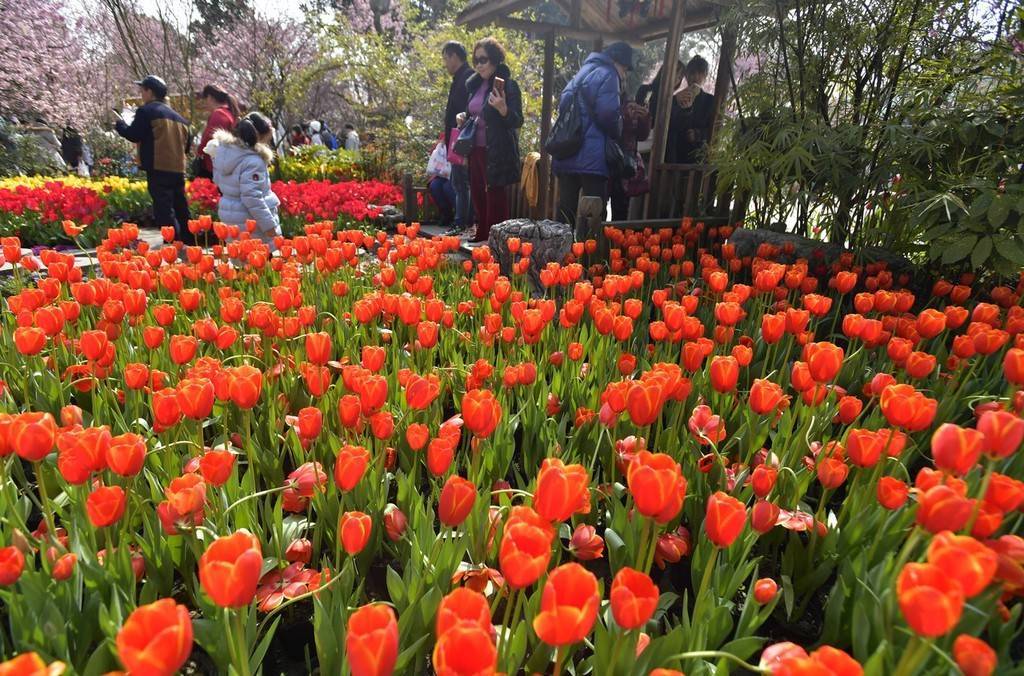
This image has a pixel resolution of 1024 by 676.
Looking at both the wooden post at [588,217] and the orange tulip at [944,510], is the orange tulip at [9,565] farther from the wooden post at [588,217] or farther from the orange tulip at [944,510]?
the wooden post at [588,217]

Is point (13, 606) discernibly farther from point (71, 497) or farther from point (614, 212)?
point (614, 212)

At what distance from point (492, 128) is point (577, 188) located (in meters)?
1.05

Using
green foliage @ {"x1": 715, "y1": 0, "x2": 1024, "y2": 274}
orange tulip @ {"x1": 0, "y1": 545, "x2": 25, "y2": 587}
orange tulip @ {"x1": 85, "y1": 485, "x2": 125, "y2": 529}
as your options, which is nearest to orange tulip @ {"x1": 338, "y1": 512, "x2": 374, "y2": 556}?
orange tulip @ {"x1": 85, "y1": 485, "x2": 125, "y2": 529}

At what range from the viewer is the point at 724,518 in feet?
3.22

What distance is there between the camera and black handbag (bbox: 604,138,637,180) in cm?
517

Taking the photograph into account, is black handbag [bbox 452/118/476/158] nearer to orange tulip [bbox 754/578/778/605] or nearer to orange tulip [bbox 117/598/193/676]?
orange tulip [bbox 754/578/778/605]

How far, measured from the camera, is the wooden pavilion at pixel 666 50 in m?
5.87

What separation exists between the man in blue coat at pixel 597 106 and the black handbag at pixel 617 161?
30 millimetres

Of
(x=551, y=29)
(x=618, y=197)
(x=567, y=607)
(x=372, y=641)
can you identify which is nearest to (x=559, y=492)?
(x=567, y=607)

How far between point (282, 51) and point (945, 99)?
16328 millimetres

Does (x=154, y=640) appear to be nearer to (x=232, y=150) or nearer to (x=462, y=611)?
(x=462, y=611)

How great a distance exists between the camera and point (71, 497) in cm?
142

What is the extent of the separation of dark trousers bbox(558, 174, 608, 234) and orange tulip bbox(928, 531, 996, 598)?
4781 millimetres

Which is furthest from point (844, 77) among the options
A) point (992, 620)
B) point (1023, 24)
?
point (992, 620)
